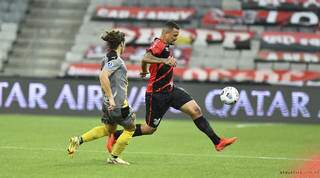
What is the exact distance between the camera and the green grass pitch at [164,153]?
376 inches

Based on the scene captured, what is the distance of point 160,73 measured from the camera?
35.6 ft

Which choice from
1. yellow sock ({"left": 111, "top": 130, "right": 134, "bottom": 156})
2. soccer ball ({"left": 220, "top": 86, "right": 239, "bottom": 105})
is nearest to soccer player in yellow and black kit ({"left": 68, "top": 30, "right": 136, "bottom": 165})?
yellow sock ({"left": 111, "top": 130, "right": 134, "bottom": 156})

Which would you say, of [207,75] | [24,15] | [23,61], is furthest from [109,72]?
[24,15]

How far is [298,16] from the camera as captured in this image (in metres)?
25.8

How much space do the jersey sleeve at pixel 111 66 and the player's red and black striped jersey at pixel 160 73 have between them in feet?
2.36

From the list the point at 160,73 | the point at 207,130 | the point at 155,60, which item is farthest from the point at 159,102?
the point at 207,130

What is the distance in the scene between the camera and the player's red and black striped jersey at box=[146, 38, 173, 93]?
421 inches

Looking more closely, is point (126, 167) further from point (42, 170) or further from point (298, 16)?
point (298, 16)

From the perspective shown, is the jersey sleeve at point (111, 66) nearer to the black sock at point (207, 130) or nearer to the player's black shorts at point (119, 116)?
the player's black shorts at point (119, 116)

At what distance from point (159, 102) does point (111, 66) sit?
1.12m

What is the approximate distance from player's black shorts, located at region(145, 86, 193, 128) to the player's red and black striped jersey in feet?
0.25

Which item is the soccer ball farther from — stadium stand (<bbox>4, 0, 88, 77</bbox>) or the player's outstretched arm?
stadium stand (<bbox>4, 0, 88, 77</bbox>)

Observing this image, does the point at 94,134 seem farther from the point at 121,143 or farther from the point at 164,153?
the point at 164,153

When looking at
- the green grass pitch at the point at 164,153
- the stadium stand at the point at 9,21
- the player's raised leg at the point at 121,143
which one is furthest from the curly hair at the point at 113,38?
the stadium stand at the point at 9,21
